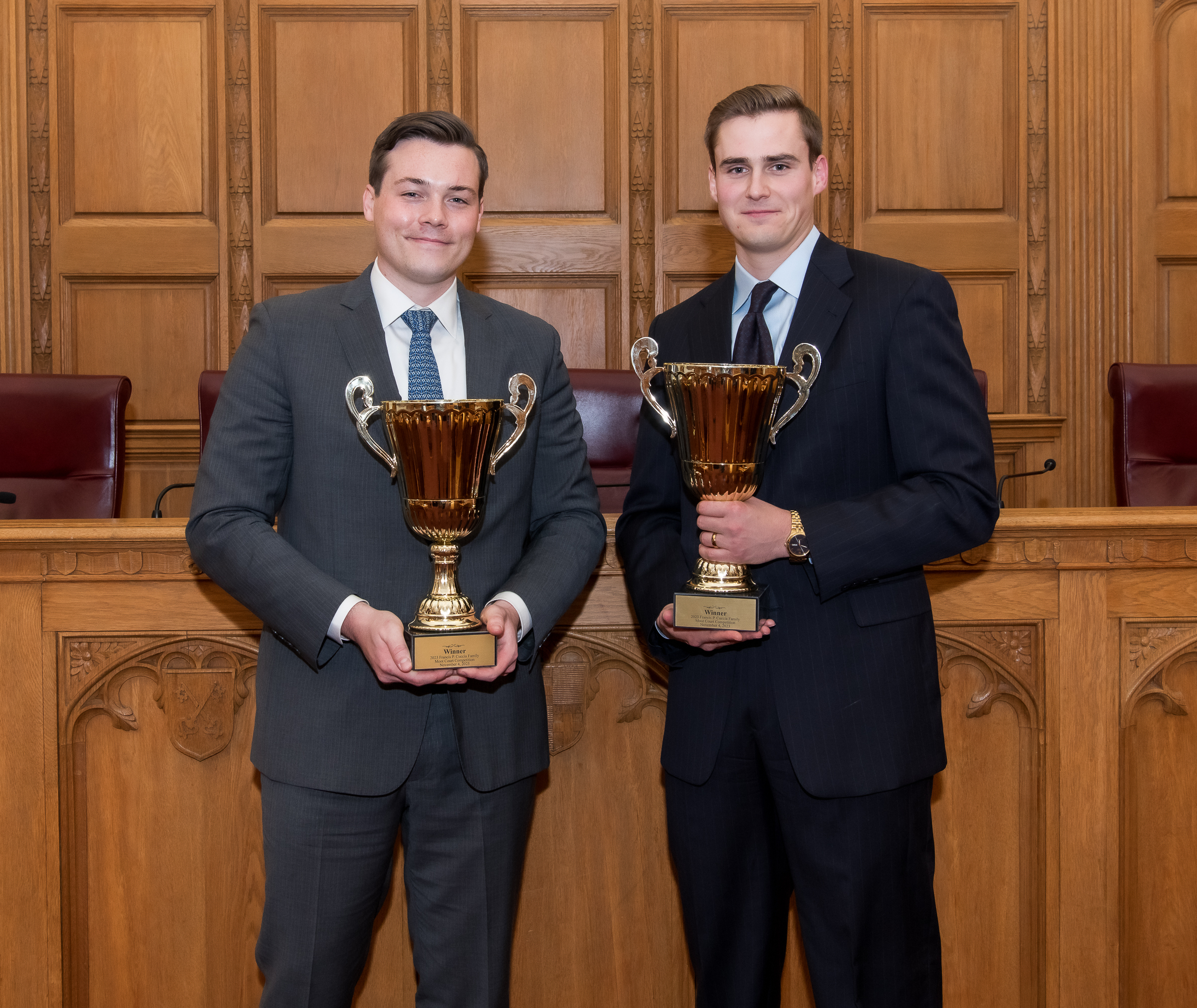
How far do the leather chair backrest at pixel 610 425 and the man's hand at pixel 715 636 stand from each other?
143 centimetres

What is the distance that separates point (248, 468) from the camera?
Answer: 144 centimetres

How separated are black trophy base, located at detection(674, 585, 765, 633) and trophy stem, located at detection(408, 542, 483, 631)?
10.1 inches

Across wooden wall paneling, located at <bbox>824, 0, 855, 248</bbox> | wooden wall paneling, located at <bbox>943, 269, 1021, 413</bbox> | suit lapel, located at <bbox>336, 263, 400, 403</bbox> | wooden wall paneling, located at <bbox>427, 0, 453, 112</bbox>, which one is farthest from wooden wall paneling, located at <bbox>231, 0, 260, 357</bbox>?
suit lapel, located at <bbox>336, 263, 400, 403</bbox>

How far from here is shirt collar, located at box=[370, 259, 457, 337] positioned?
60.7 inches

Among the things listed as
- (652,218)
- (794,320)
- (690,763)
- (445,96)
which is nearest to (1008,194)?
(652,218)

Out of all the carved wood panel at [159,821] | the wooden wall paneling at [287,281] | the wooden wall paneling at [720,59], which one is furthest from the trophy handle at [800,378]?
the wooden wall paneling at [287,281]

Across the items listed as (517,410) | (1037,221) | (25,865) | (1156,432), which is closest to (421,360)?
(517,410)

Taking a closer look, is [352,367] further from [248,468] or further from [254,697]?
[254,697]

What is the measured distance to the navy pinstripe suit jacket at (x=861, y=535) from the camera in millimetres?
1412

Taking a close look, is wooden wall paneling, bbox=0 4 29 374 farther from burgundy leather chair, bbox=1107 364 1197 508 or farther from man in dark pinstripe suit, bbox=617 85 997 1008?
burgundy leather chair, bbox=1107 364 1197 508

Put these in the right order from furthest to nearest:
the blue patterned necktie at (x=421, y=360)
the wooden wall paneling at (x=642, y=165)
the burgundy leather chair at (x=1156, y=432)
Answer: the wooden wall paneling at (x=642, y=165) → the burgundy leather chair at (x=1156, y=432) → the blue patterned necktie at (x=421, y=360)

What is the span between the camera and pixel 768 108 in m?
1.51

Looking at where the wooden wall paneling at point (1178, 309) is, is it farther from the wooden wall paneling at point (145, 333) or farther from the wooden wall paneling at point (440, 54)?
the wooden wall paneling at point (145, 333)

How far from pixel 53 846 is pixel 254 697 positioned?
0.38m
